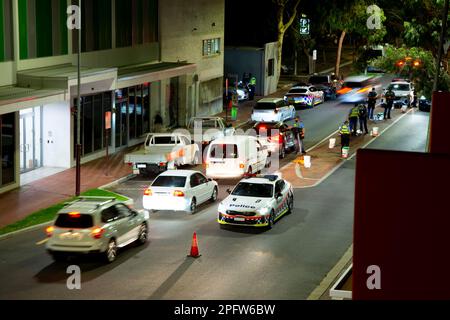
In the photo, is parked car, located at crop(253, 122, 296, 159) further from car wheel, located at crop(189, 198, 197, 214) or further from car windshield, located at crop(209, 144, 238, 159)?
car wheel, located at crop(189, 198, 197, 214)

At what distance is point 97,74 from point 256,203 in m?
11.9

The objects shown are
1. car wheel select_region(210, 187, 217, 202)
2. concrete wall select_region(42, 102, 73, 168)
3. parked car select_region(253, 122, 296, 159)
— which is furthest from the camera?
parked car select_region(253, 122, 296, 159)

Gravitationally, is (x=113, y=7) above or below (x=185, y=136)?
above

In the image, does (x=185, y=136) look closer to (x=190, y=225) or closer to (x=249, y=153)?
(x=249, y=153)

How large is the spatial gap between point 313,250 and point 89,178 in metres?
13.2

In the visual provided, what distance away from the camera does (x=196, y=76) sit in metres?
50.9

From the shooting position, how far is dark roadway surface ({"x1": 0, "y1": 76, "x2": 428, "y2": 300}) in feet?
68.1

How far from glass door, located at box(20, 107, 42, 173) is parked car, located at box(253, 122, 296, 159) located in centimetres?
927

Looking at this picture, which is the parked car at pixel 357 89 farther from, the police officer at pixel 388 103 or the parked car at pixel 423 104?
the police officer at pixel 388 103

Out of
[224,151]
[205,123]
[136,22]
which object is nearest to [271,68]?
[136,22]

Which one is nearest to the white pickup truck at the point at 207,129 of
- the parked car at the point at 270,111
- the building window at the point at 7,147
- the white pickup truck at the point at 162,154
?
the white pickup truck at the point at 162,154

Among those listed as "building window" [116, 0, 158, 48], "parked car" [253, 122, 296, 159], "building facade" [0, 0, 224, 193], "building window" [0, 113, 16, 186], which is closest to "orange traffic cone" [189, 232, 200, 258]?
"building facade" [0, 0, 224, 193]

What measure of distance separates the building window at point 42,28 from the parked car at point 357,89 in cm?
2869

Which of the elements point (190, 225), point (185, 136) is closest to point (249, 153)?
point (185, 136)
